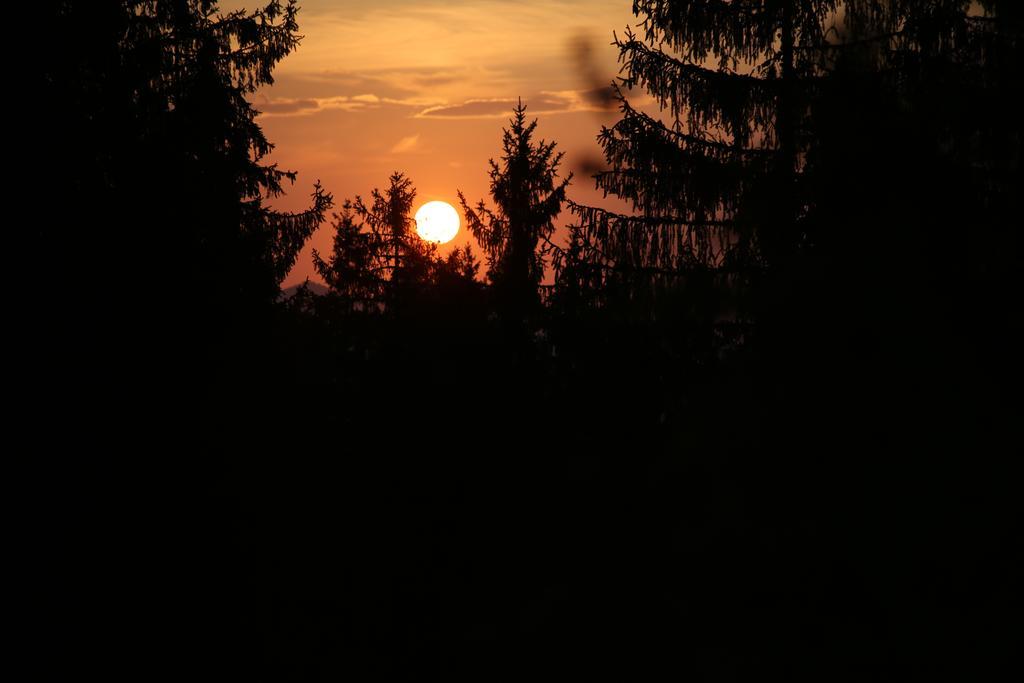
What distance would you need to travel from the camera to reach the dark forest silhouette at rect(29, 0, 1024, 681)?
17.7 feet

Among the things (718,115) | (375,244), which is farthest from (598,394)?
(375,244)

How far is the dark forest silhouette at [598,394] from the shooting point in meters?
5.40

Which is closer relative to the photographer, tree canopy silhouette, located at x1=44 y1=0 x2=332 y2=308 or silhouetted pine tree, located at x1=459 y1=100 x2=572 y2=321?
tree canopy silhouette, located at x1=44 y1=0 x2=332 y2=308

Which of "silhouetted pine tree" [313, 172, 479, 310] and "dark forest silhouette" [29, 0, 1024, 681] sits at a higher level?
"silhouetted pine tree" [313, 172, 479, 310]

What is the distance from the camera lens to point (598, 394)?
9.74 meters

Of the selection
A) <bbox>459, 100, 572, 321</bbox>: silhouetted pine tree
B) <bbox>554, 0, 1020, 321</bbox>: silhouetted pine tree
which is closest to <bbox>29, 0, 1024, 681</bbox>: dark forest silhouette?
<bbox>554, 0, 1020, 321</bbox>: silhouetted pine tree

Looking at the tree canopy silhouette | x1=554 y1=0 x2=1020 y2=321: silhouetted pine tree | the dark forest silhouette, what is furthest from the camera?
x1=554 y1=0 x2=1020 y2=321: silhouetted pine tree

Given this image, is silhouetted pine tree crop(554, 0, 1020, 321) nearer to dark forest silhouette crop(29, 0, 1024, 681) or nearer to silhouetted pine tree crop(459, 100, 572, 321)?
dark forest silhouette crop(29, 0, 1024, 681)

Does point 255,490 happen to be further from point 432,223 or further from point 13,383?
point 432,223

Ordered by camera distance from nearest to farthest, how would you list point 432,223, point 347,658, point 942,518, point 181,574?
point 942,518
point 181,574
point 347,658
point 432,223

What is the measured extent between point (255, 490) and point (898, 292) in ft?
19.2

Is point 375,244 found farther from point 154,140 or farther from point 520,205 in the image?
point 154,140

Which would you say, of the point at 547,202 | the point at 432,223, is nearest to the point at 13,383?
the point at 432,223

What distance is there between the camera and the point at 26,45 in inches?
398
